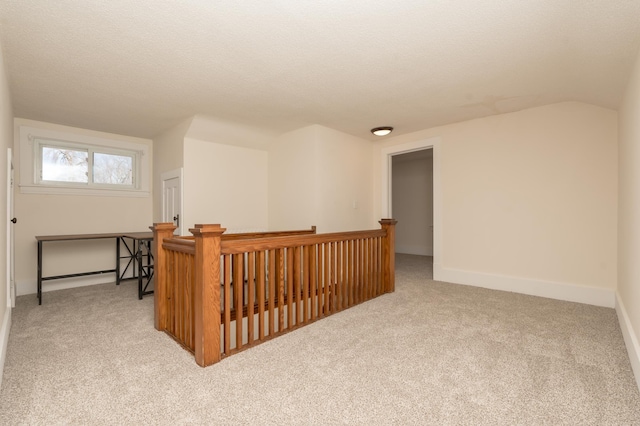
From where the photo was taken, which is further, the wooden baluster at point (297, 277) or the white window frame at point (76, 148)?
the white window frame at point (76, 148)

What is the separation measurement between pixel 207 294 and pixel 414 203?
6407 mm

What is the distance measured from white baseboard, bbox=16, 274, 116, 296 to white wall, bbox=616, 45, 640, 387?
6049 millimetres

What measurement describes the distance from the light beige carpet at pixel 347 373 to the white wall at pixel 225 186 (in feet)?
6.48

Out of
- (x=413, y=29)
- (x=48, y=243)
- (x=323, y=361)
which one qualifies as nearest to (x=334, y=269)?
(x=323, y=361)

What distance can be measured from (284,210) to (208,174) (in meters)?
1.30

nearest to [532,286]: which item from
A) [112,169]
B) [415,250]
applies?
[415,250]

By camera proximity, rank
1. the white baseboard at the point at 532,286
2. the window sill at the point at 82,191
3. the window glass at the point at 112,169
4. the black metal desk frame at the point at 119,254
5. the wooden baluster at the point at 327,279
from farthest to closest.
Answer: the window glass at the point at 112,169 → the window sill at the point at 82,191 → the black metal desk frame at the point at 119,254 → the white baseboard at the point at 532,286 → the wooden baluster at the point at 327,279

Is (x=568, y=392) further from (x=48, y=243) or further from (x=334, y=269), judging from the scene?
(x=48, y=243)

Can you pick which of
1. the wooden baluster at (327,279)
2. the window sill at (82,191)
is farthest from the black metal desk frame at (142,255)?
the wooden baluster at (327,279)

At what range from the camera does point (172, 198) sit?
4.74 m

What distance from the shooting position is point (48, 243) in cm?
444

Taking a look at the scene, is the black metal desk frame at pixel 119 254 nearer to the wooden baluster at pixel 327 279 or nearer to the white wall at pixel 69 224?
the white wall at pixel 69 224

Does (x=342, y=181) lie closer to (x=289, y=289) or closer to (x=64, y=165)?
(x=289, y=289)

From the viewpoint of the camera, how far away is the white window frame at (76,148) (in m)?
4.22
